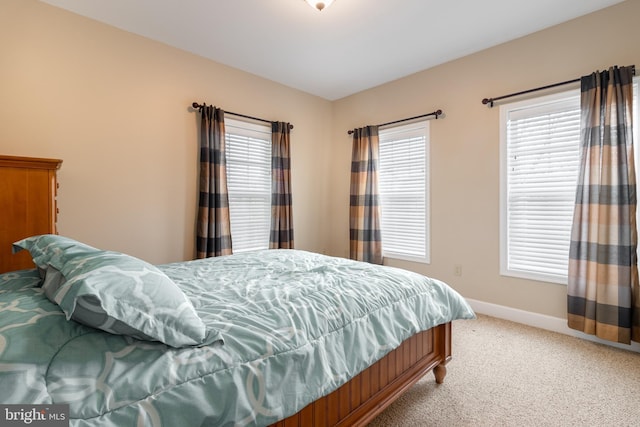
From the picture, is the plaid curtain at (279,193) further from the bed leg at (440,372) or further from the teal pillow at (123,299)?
the teal pillow at (123,299)

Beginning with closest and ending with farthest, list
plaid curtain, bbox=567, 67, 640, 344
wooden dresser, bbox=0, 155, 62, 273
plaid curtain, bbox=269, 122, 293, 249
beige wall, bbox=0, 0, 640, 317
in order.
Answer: wooden dresser, bbox=0, 155, 62, 273 < plaid curtain, bbox=567, 67, 640, 344 < beige wall, bbox=0, 0, 640, 317 < plaid curtain, bbox=269, 122, 293, 249

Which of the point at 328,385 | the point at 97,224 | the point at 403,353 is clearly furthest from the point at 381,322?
the point at 97,224

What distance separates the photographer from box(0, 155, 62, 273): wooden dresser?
5.98ft

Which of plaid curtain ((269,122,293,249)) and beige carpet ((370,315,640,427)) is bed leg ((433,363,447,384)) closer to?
beige carpet ((370,315,640,427))

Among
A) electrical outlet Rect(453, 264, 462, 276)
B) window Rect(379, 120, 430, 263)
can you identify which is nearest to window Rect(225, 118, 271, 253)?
window Rect(379, 120, 430, 263)

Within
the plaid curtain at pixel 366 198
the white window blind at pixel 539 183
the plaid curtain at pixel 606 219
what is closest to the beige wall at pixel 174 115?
the white window blind at pixel 539 183

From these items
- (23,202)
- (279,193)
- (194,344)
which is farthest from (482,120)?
(23,202)

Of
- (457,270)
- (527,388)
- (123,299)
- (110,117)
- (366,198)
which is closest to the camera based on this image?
(123,299)

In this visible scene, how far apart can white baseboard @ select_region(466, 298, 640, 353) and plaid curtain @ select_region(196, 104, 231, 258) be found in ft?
9.15

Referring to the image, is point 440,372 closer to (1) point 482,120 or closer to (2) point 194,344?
(2) point 194,344

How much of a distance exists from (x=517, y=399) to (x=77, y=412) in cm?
212

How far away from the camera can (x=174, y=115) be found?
10.1ft

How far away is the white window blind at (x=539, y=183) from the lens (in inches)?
105

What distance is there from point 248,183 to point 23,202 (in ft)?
6.88
